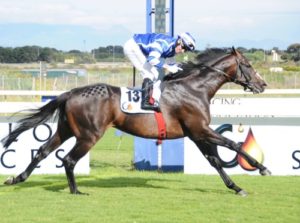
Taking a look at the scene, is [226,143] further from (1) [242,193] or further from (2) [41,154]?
(2) [41,154]

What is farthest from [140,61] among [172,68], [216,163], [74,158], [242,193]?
[242,193]

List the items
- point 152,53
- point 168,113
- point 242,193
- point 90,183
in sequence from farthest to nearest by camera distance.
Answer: point 90,183
point 168,113
point 152,53
point 242,193

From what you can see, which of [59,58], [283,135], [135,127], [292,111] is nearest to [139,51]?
[135,127]

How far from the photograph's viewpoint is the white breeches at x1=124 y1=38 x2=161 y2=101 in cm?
970

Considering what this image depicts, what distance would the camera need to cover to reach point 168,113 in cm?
963

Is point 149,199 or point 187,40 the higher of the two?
point 187,40

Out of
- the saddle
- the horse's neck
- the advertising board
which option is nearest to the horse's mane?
the horse's neck

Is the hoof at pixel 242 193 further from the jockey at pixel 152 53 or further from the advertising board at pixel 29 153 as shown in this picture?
the advertising board at pixel 29 153

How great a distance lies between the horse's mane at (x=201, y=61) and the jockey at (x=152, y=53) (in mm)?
125

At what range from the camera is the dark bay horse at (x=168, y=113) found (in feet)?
30.9

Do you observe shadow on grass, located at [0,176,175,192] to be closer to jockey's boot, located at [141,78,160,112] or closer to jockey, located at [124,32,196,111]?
jockey's boot, located at [141,78,160,112]

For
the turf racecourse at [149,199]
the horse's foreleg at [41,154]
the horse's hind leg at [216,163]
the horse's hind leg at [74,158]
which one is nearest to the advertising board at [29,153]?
the turf racecourse at [149,199]

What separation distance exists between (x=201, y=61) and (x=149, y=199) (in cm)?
248

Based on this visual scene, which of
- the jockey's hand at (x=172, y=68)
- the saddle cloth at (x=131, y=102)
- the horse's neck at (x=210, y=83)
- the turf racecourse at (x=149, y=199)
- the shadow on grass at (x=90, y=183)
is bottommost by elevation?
the shadow on grass at (x=90, y=183)
